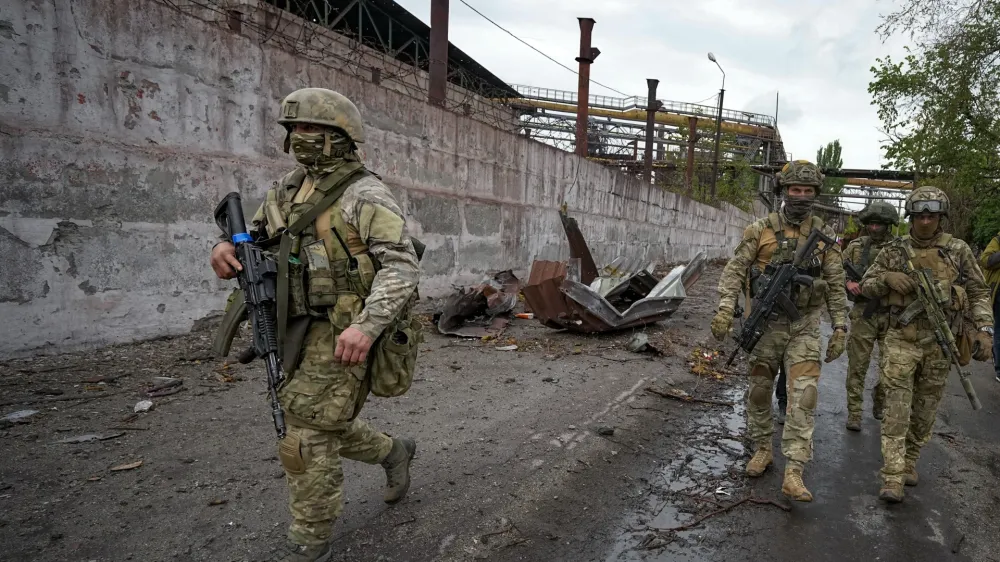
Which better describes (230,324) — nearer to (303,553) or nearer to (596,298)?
(303,553)

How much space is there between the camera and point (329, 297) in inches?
82.2

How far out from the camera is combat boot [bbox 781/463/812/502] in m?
2.85

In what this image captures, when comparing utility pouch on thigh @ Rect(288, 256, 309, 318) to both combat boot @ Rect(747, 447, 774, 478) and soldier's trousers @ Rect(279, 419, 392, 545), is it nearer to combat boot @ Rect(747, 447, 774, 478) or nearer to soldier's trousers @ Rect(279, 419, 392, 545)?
soldier's trousers @ Rect(279, 419, 392, 545)

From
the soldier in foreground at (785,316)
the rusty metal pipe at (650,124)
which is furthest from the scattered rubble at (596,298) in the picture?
the rusty metal pipe at (650,124)

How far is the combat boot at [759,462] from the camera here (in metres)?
3.24

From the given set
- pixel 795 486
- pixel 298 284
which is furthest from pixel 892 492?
pixel 298 284

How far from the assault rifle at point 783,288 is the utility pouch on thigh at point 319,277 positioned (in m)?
2.37

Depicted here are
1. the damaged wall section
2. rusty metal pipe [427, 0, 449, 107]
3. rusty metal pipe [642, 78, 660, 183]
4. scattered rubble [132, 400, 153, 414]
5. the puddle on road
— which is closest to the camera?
the puddle on road

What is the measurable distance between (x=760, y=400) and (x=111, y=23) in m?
5.13

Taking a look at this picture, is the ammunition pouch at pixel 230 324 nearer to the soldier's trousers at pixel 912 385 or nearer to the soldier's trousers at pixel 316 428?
the soldier's trousers at pixel 316 428

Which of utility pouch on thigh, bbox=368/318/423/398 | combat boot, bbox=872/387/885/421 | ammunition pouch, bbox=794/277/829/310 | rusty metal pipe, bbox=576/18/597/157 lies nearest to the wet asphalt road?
combat boot, bbox=872/387/885/421

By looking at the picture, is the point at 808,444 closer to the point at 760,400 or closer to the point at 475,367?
the point at 760,400

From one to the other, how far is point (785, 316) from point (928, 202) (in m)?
1.04

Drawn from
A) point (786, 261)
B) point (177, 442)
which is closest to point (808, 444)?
point (786, 261)
